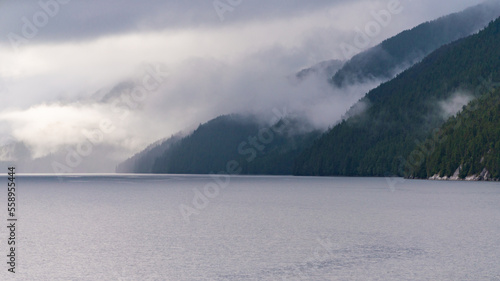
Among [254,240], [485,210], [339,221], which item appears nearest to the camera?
[254,240]

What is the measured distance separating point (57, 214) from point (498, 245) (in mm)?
75172

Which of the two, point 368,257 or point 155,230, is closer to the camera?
point 368,257

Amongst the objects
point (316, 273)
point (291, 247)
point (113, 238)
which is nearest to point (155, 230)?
point (113, 238)

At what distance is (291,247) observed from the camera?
6450cm

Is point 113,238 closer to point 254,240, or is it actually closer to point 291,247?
point 254,240

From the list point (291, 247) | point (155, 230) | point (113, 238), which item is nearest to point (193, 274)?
point (291, 247)

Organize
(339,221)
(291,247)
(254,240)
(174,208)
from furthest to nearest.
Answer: (174,208), (339,221), (254,240), (291,247)

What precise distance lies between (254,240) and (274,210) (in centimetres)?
4551

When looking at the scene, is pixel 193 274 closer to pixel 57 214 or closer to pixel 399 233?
pixel 399 233

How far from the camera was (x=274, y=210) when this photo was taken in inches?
4550

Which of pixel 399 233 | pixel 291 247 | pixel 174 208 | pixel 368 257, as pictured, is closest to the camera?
pixel 368 257

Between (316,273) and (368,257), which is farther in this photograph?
(368,257)

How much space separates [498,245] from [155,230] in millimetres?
40741

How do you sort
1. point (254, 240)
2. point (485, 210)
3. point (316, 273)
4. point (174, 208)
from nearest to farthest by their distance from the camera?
1. point (316, 273)
2. point (254, 240)
3. point (485, 210)
4. point (174, 208)
